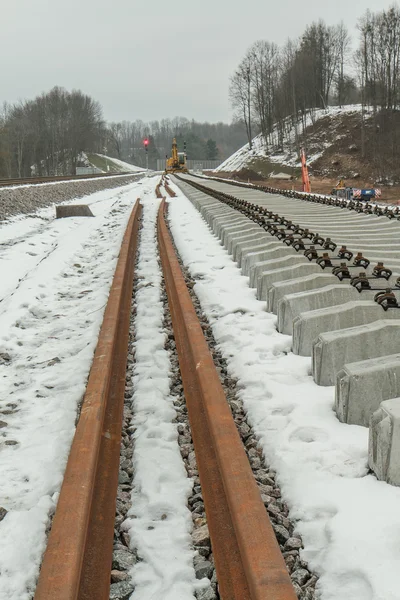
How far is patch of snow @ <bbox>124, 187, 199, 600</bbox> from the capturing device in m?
1.91

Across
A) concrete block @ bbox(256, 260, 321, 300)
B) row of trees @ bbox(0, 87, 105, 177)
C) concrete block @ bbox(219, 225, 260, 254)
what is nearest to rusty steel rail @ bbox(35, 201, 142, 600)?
concrete block @ bbox(256, 260, 321, 300)

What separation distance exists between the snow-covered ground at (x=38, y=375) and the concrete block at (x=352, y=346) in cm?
158

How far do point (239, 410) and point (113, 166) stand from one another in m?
112

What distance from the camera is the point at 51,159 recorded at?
85.7 m

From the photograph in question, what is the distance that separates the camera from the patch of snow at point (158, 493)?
1907 mm

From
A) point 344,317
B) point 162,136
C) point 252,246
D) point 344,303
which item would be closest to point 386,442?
point 344,317

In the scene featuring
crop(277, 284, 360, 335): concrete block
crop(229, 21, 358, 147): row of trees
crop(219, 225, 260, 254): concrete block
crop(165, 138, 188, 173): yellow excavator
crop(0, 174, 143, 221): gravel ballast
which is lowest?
crop(277, 284, 360, 335): concrete block

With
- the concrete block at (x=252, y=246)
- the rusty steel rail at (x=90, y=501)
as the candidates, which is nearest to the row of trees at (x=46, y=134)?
the concrete block at (x=252, y=246)

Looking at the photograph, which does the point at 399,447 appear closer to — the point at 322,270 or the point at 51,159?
the point at 322,270

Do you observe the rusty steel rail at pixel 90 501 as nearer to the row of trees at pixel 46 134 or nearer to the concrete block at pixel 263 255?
the concrete block at pixel 263 255

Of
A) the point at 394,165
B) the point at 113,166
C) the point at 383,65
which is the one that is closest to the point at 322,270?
the point at 394,165

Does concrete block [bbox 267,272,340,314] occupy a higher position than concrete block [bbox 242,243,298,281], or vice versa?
concrete block [bbox 242,243,298,281]

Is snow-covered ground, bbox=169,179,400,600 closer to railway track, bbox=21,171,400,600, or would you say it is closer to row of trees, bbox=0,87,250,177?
railway track, bbox=21,171,400,600

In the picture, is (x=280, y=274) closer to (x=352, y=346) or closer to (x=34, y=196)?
(x=352, y=346)
